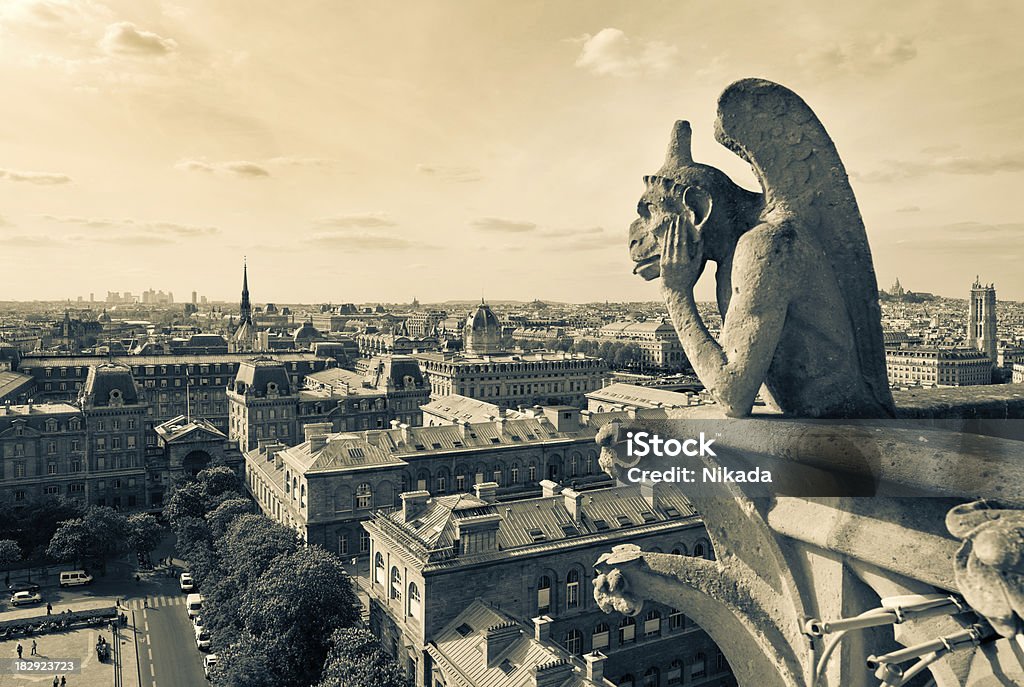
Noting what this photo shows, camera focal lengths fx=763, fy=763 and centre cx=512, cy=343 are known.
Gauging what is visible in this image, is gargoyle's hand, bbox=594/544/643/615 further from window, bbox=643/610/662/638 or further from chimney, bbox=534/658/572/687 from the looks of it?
window, bbox=643/610/662/638

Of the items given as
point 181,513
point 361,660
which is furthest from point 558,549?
point 181,513

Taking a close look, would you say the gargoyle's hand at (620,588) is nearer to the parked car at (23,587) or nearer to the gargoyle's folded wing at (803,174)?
the gargoyle's folded wing at (803,174)

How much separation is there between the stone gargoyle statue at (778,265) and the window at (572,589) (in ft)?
119

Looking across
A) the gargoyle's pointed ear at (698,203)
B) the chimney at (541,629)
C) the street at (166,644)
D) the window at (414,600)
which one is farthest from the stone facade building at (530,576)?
the gargoyle's pointed ear at (698,203)

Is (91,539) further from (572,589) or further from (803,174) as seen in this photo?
(803,174)

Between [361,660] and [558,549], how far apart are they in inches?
508

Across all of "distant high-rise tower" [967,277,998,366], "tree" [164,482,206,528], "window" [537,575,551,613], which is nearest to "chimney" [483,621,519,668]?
"window" [537,575,551,613]

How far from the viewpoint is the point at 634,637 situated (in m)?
42.8

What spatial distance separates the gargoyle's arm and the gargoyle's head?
750 mm

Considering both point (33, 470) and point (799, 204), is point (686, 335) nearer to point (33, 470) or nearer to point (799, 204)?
point (799, 204)

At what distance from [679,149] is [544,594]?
36738mm

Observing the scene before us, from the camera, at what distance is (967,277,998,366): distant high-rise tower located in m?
121

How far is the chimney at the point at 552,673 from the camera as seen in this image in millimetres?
30094

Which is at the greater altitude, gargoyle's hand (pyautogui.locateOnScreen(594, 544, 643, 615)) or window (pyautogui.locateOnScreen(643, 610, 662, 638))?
gargoyle's hand (pyautogui.locateOnScreen(594, 544, 643, 615))
